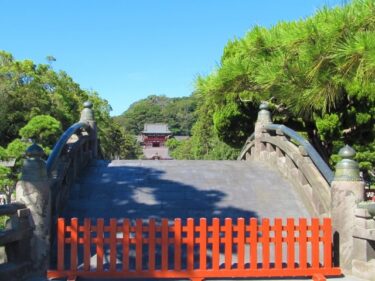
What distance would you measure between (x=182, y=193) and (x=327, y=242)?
310cm

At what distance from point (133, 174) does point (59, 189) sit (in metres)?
2.55

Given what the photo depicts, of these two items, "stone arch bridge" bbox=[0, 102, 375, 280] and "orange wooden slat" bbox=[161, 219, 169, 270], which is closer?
"orange wooden slat" bbox=[161, 219, 169, 270]

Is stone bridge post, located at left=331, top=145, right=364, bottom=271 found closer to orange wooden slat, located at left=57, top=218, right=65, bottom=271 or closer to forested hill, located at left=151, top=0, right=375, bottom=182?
forested hill, located at left=151, top=0, right=375, bottom=182

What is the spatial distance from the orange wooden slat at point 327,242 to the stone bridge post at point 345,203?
210 mm

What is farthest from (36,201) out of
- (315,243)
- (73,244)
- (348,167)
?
(348,167)

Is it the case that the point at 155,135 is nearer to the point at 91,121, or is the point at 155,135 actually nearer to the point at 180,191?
the point at 91,121

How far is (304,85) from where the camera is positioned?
6.03 m

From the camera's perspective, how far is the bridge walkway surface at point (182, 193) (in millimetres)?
7715

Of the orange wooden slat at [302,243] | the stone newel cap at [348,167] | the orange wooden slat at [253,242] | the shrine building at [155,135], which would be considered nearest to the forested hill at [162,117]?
the shrine building at [155,135]

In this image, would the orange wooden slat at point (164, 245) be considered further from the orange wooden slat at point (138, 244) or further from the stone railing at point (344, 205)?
the stone railing at point (344, 205)

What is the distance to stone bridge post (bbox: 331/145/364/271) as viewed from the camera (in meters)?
6.11

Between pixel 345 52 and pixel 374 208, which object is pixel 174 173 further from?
pixel 345 52

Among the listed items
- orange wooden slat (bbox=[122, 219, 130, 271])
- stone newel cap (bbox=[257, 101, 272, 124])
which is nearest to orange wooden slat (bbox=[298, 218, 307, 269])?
orange wooden slat (bbox=[122, 219, 130, 271])

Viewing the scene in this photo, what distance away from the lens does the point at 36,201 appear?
19.5 feet
